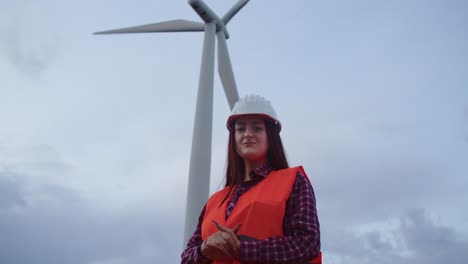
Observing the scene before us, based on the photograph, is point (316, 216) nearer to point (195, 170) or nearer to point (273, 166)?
point (273, 166)

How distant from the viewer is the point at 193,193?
13602 millimetres

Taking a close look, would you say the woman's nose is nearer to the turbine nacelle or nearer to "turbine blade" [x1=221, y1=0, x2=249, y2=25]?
the turbine nacelle

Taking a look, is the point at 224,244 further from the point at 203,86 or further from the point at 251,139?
the point at 203,86

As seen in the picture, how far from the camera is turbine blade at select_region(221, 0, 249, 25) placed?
21.1 meters

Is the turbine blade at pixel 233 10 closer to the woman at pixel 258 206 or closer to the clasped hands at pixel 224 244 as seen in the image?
the woman at pixel 258 206

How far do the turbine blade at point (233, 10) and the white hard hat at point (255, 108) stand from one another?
17149mm

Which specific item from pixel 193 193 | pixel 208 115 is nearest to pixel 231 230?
pixel 193 193

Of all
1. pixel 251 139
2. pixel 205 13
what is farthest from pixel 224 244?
pixel 205 13

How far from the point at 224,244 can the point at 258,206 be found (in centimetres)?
41

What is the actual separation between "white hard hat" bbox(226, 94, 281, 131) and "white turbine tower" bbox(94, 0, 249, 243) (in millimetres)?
9033

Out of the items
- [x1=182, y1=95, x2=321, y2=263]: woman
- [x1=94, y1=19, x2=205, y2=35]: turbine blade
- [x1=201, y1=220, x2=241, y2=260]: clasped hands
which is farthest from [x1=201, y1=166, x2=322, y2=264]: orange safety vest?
[x1=94, y1=19, x2=205, y2=35]: turbine blade

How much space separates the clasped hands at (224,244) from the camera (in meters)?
3.29

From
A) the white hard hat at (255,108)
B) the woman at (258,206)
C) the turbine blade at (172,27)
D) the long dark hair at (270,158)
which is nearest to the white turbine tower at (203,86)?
the turbine blade at (172,27)

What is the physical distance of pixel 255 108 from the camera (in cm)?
424
